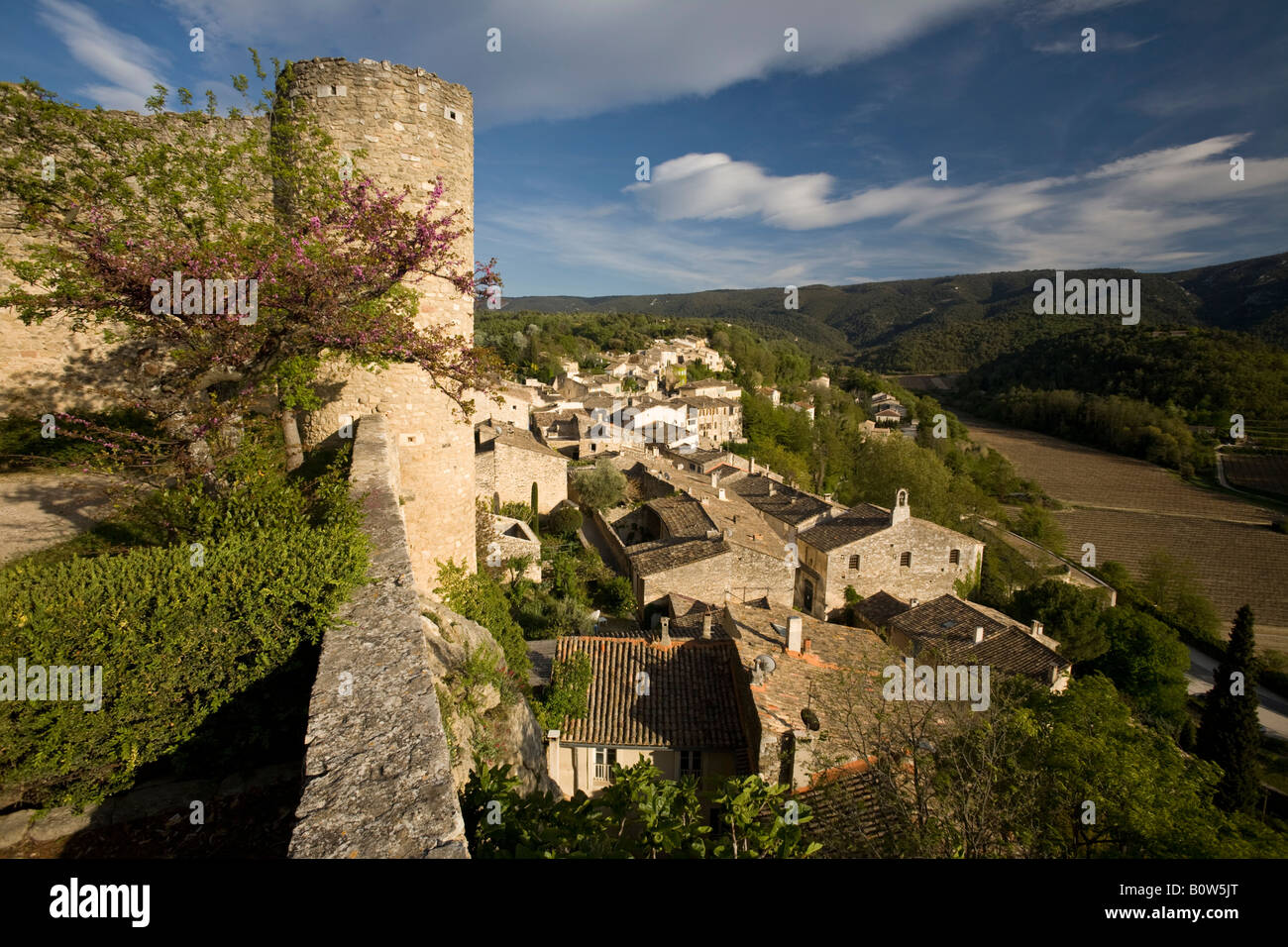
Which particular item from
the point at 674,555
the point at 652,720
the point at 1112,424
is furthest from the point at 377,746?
the point at 1112,424

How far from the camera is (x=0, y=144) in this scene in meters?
6.17

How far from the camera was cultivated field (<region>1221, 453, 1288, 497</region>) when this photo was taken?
63812 millimetres

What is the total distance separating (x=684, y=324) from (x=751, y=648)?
383 feet

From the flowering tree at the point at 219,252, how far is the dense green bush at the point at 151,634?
182 cm

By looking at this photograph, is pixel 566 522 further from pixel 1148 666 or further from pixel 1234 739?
pixel 1148 666

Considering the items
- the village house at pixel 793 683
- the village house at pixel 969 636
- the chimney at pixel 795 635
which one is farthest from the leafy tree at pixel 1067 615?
the chimney at pixel 795 635

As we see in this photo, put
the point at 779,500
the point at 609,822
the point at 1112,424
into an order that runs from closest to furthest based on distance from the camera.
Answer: the point at 609,822
the point at 779,500
the point at 1112,424

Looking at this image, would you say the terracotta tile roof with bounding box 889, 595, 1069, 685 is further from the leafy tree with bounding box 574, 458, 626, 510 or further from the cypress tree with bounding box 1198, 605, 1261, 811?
the leafy tree with bounding box 574, 458, 626, 510

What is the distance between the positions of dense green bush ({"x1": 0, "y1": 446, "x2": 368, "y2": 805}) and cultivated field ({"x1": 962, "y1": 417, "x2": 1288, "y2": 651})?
5022cm

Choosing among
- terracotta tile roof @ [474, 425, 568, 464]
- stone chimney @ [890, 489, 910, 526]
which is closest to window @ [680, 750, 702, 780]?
stone chimney @ [890, 489, 910, 526]

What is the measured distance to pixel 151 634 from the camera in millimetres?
3662

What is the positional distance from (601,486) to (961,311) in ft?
519

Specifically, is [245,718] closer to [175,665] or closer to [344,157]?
[175,665]
